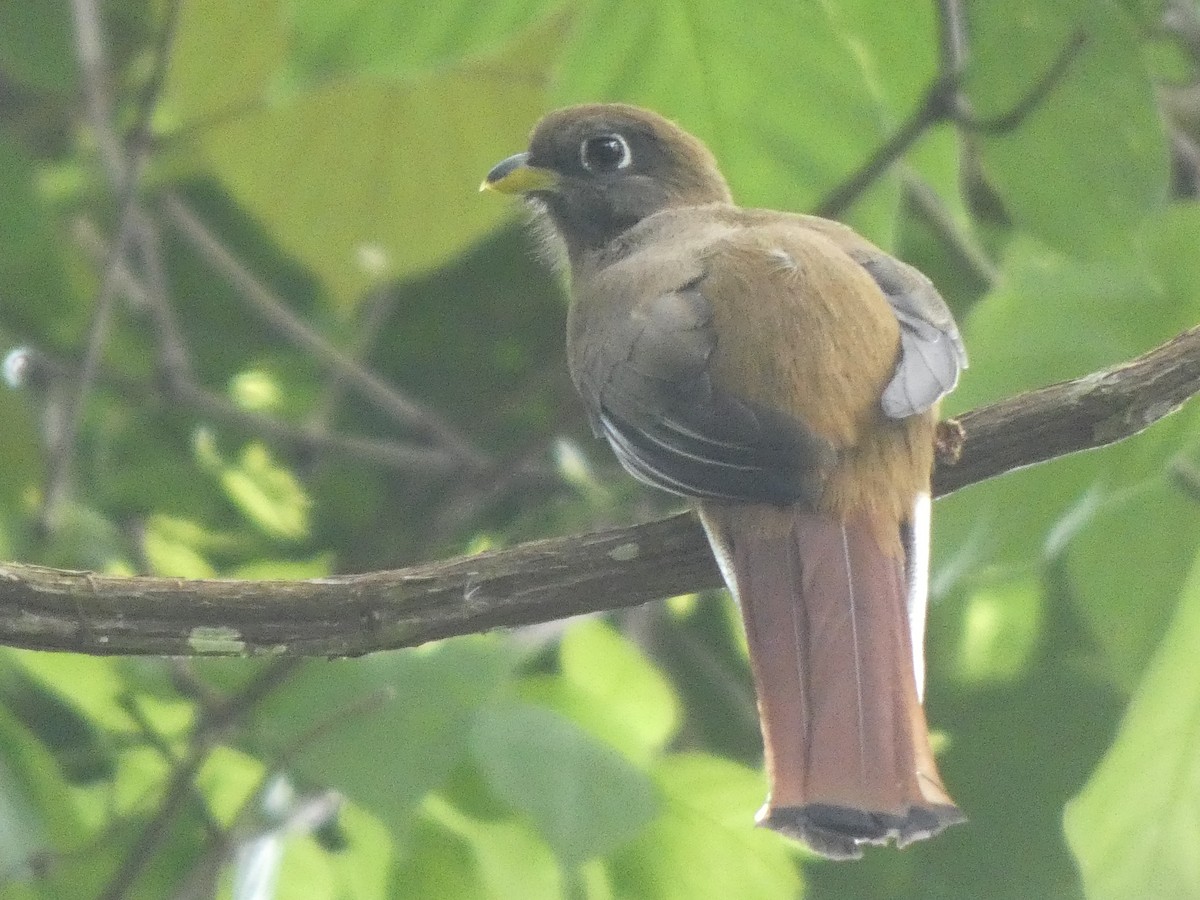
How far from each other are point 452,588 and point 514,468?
1392 millimetres

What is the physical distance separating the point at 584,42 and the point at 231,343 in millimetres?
2143

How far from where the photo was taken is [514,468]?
3.27 meters

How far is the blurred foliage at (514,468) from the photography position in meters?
2.10

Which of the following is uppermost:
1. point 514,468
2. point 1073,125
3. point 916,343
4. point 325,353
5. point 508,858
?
point 1073,125

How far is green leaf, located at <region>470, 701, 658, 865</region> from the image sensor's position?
2.08m

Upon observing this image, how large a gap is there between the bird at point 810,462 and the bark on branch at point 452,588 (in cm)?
8

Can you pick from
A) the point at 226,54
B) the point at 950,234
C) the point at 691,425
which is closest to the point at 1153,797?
the point at 691,425

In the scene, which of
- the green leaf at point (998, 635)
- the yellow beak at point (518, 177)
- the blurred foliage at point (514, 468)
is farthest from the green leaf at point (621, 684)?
the green leaf at point (998, 635)

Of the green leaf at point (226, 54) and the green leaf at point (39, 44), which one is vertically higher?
the green leaf at point (226, 54)

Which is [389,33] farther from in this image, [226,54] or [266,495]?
[266,495]

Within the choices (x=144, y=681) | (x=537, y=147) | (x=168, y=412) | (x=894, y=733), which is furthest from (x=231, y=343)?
(x=894, y=733)

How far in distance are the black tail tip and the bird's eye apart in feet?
4.87

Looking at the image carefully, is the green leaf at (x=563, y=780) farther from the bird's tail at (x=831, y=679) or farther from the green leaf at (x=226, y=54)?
the green leaf at (x=226, y=54)

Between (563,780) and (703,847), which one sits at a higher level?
(563,780)
